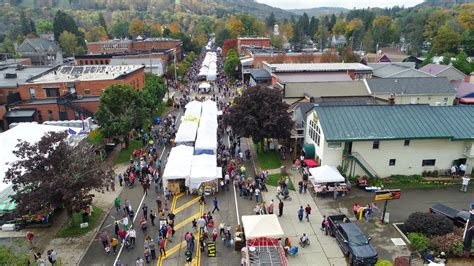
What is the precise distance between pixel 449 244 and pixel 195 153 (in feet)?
62.2

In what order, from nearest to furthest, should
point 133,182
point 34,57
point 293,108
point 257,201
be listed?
point 257,201 < point 133,182 < point 293,108 < point 34,57

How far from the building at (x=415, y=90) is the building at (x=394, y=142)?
1414cm

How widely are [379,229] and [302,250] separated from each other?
16.6 feet

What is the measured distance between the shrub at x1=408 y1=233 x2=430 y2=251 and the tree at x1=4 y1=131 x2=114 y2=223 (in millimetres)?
17228

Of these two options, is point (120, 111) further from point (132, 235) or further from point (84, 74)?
point (84, 74)

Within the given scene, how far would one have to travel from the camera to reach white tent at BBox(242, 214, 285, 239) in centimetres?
1731

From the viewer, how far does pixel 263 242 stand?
17562 mm

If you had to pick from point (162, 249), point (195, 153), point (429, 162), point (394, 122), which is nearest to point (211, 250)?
point (162, 249)

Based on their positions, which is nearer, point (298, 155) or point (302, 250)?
point (302, 250)

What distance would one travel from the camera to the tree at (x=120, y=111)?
102 ft

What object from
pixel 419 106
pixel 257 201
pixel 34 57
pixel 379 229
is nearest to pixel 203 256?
pixel 257 201

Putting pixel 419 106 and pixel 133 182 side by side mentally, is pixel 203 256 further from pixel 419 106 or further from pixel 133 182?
pixel 419 106

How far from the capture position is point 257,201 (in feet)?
78.0

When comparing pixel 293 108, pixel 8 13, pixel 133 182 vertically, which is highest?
pixel 8 13
